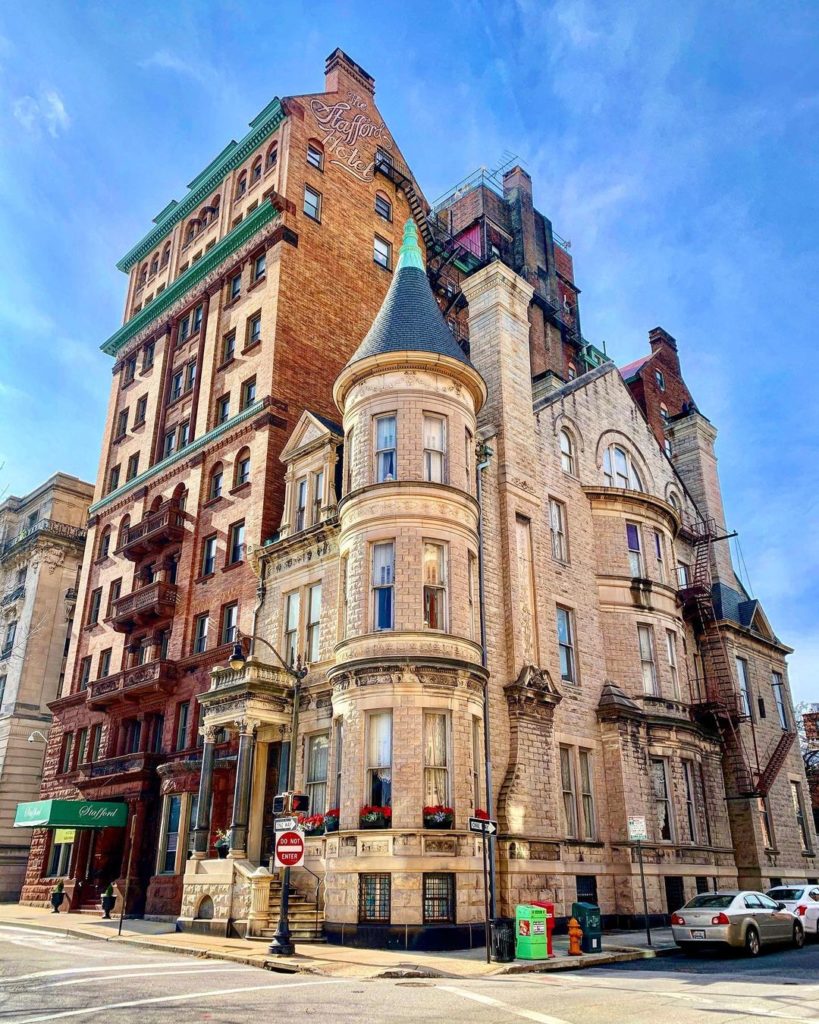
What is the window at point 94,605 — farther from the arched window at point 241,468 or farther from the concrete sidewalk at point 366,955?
the concrete sidewalk at point 366,955

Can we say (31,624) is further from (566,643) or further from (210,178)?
(566,643)

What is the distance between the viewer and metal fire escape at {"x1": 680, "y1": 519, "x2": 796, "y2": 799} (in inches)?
1283

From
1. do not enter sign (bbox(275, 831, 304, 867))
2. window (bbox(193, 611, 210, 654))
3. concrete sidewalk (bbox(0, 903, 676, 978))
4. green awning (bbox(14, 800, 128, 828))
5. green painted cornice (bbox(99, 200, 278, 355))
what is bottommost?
concrete sidewalk (bbox(0, 903, 676, 978))

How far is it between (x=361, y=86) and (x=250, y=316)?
18.0 metres

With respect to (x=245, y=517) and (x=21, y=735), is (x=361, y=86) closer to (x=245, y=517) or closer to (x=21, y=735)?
(x=245, y=517)

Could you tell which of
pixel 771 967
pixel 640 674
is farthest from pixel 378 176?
pixel 771 967

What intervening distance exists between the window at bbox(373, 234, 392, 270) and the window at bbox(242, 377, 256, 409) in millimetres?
11013

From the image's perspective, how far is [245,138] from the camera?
141 ft

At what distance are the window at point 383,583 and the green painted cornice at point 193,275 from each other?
21160mm

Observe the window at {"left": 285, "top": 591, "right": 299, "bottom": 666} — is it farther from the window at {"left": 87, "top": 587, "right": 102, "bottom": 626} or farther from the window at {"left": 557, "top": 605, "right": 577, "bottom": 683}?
the window at {"left": 87, "top": 587, "right": 102, "bottom": 626}

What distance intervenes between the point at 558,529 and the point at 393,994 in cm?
1975

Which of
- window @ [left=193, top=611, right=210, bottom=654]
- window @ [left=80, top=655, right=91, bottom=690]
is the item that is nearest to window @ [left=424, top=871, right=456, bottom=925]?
window @ [left=193, top=611, right=210, bottom=654]

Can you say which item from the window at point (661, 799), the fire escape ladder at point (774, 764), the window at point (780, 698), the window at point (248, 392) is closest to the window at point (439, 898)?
the window at point (661, 799)

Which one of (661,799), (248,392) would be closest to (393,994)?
(661,799)
